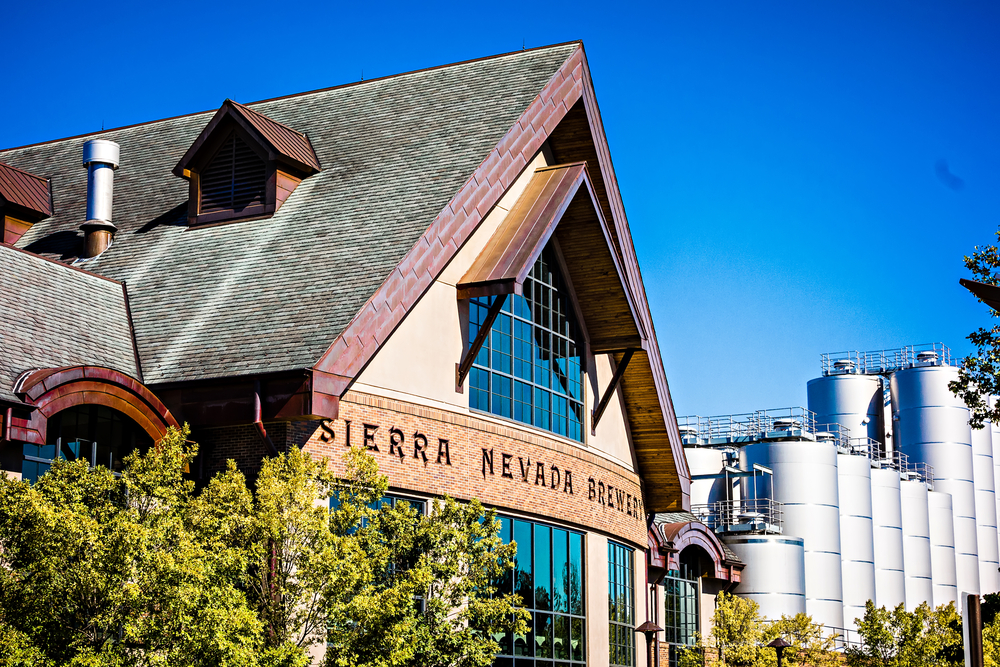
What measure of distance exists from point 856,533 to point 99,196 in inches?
1734

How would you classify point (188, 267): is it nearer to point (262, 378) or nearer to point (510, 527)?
point (262, 378)

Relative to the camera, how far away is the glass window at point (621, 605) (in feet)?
100.0

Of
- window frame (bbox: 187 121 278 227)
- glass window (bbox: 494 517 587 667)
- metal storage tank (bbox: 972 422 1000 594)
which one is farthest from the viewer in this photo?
metal storage tank (bbox: 972 422 1000 594)

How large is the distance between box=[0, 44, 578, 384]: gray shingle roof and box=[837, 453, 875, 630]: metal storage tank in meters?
37.5

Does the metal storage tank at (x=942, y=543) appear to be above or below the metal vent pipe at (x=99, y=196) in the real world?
below

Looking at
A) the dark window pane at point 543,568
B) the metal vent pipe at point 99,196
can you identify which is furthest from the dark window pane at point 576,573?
the metal vent pipe at point 99,196

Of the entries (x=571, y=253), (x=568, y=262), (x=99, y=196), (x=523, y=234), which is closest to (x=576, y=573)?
(x=568, y=262)

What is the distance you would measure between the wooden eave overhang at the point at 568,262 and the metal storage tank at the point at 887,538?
33.5 m

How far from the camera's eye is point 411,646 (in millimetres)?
17078

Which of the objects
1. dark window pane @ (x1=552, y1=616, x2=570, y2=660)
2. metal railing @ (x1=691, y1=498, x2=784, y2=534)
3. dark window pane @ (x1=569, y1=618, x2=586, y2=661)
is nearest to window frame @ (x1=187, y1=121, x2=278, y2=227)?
dark window pane @ (x1=552, y1=616, x2=570, y2=660)

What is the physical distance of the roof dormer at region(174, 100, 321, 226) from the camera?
26.3 meters

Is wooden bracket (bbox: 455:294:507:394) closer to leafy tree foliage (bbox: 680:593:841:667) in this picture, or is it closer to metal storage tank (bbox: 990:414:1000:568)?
leafy tree foliage (bbox: 680:593:841:667)

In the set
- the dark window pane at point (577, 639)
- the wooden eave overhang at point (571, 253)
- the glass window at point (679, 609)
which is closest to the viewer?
the wooden eave overhang at point (571, 253)

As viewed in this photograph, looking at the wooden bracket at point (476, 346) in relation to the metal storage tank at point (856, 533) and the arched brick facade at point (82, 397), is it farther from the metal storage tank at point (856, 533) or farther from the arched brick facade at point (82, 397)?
the metal storage tank at point (856, 533)
